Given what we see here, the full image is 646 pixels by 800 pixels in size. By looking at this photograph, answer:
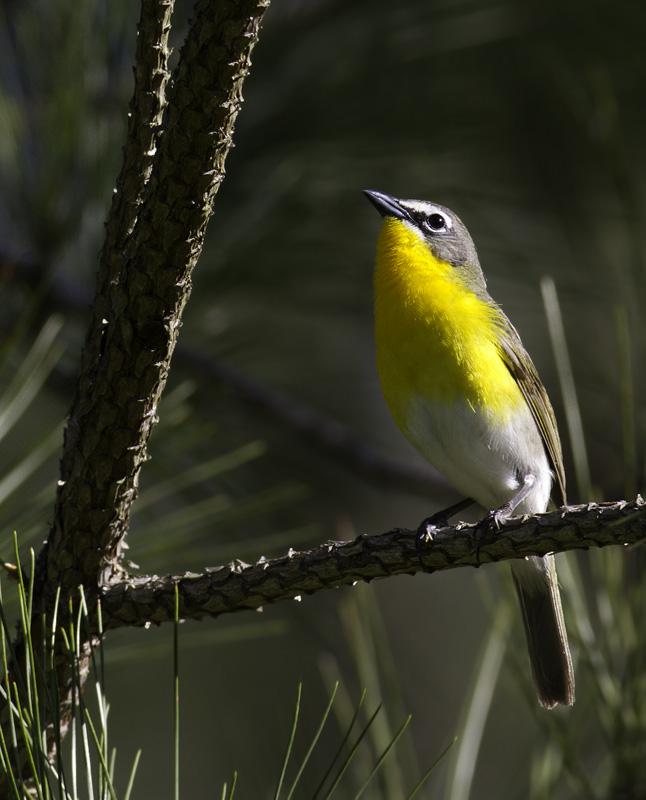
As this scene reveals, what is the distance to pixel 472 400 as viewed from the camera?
3049 mm

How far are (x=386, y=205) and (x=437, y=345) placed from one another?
0.78 m

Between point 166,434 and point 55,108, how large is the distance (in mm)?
1294

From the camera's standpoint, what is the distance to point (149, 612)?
6.04ft

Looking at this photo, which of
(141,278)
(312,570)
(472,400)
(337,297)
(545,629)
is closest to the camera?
(141,278)

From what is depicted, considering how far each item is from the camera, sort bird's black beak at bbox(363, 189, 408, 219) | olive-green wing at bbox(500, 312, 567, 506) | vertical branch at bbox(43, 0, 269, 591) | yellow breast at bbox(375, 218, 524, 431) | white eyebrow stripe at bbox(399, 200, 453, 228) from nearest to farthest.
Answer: vertical branch at bbox(43, 0, 269, 591) → yellow breast at bbox(375, 218, 524, 431) → olive-green wing at bbox(500, 312, 567, 506) → bird's black beak at bbox(363, 189, 408, 219) → white eyebrow stripe at bbox(399, 200, 453, 228)

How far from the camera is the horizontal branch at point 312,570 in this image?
1778 millimetres

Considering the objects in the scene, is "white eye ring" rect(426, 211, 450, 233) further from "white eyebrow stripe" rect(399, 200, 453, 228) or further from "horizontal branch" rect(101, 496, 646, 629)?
"horizontal branch" rect(101, 496, 646, 629)

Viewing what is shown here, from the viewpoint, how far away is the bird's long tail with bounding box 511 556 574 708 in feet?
9.30

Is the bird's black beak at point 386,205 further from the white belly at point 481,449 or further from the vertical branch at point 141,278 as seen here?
the vertical branch at point 141,278

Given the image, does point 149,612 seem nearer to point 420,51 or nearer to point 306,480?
point 306,480

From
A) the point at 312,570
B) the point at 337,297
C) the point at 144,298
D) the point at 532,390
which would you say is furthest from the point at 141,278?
the point at 337,297

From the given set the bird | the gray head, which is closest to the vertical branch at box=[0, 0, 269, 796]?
the bird

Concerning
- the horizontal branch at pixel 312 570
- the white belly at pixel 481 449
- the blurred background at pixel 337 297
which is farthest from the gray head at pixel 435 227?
the horizontal branch at pixel 312 570

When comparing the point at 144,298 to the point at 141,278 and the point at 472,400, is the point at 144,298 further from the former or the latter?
the point at 472,400
